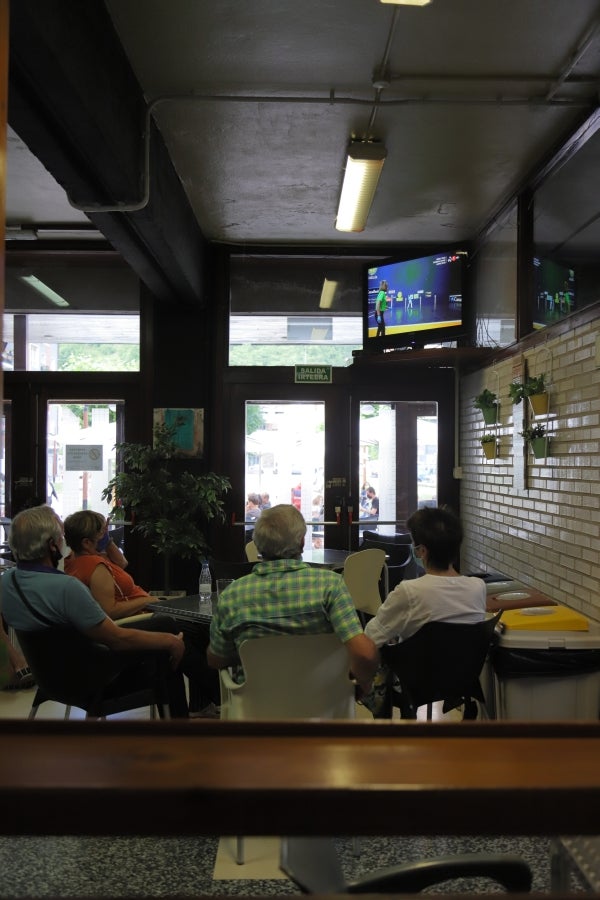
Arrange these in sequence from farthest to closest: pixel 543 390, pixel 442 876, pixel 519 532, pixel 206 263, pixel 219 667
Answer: pixel 206 263, pixel 519 532, pixel 543 390, pixel 219 667, pixel 442 876

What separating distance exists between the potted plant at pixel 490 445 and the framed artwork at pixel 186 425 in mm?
2578

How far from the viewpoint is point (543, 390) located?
446cm

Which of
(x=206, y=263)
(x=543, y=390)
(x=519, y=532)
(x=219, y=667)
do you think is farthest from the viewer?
(x=206, y=263)

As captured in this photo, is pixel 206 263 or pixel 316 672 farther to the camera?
pixel 206 263

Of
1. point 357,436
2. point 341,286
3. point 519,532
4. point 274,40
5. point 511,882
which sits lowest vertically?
point 511,882

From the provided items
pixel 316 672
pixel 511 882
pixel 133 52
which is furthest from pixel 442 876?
pixel 133 52

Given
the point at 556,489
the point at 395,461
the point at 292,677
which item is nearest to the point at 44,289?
the point at 395,461

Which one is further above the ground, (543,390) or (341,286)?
(341,286)

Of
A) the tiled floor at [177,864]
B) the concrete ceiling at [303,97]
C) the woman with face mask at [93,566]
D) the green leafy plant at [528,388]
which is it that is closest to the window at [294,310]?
the concrete ceiling at [303,97]

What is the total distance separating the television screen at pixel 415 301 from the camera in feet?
19.3

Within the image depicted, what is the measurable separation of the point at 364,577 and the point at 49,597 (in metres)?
2.17

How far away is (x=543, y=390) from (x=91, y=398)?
425 cm

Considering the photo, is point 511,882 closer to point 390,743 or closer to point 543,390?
point 390,743

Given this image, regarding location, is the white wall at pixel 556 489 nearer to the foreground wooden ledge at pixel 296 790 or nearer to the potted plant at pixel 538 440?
the potted plant at pixel 538 440
